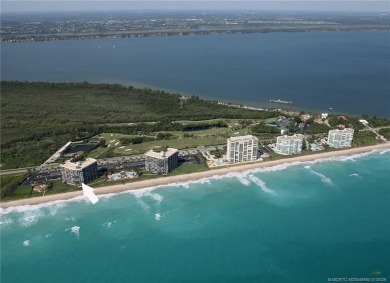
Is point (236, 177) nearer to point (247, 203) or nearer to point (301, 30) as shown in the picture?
point (247, 203)

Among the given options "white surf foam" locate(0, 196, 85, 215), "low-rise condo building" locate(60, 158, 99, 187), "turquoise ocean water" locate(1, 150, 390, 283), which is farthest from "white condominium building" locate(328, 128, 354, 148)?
"white surf foam" locate(0, 196, 85, 215)

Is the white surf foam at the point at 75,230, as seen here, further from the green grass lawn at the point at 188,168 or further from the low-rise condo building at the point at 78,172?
the green grass lawn at the point at 188,168

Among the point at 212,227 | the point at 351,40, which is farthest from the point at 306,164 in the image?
the point at 351,40

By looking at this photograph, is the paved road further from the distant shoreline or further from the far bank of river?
the distant shoreline

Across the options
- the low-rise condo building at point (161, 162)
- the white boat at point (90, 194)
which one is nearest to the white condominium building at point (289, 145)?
the low-rise condo building at point (161, 162)

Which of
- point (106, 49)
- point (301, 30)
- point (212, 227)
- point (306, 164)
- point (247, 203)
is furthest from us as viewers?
point (301, 30)

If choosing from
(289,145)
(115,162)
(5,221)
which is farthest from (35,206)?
(289,145)

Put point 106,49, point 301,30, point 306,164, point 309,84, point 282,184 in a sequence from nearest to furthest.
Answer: point 282,184 → point 306,164 → point 309,84 → point 106,49 → point 301,30
